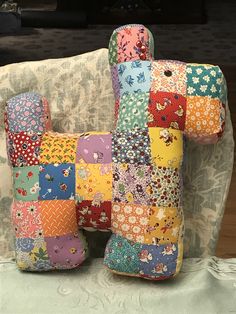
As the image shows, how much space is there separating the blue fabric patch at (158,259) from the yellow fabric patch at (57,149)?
22 centimetres

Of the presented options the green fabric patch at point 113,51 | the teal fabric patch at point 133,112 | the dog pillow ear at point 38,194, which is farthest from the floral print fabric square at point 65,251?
the green fabric patch at point 113,51

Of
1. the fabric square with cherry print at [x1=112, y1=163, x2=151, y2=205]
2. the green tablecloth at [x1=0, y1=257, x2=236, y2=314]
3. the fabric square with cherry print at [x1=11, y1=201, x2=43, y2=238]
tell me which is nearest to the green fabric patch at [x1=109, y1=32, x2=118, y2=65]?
the fabric square with cherry print at [x1=112, y1=163, x2=151, y2=205]

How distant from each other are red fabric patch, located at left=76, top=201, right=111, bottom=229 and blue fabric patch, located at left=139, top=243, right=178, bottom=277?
0.09m

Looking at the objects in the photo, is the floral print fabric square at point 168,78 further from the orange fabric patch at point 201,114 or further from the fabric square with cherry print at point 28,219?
the fabric square with cherry print at point 28,219

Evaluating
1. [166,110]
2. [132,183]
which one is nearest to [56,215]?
[132,183]

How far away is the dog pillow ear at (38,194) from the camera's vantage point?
49.7 inches

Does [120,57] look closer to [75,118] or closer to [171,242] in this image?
[75,118]

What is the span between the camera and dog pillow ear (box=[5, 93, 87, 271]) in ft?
4.14

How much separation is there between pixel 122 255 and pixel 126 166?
174mm

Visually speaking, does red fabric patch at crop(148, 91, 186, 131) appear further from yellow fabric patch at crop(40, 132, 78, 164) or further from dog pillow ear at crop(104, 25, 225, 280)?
yellow fabric patch at crop(40, 132, 78, 164)

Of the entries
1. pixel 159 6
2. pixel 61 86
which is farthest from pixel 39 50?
pixel 61 86

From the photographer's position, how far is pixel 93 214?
126cm

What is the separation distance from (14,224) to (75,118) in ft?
0.85

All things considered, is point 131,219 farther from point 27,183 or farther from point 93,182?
point 27,183
